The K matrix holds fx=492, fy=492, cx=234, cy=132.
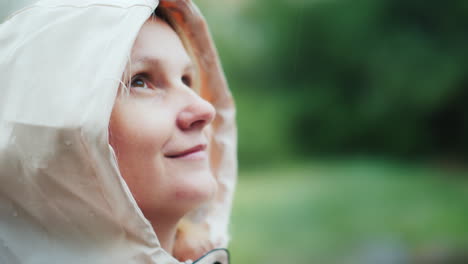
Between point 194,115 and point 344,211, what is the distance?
3026 mm

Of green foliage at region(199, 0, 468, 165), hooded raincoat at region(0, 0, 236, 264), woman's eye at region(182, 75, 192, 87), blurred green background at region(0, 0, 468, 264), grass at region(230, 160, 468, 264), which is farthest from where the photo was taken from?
green foliage at region(199, 0, 468, 165)

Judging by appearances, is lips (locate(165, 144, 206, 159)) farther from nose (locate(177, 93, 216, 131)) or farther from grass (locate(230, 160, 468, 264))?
grass (locate(230, 160, 468, 264))

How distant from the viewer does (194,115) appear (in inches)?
29.0

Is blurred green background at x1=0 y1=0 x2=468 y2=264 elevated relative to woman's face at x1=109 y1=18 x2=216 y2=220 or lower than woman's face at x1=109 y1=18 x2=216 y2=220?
lower

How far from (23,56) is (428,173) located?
405 centimetres

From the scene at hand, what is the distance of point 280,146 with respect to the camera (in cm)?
468

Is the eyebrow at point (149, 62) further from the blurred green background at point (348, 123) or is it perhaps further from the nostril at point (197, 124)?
the blurred green background at point (348, 123)

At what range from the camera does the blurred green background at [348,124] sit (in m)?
3.23

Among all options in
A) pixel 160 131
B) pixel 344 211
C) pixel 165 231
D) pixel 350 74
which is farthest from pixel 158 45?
pixel 350 74

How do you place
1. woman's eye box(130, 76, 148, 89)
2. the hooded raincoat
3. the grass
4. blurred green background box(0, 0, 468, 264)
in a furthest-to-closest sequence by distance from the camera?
blurred green background box(0, 0, 468, 264)
the grass
woman's eye box(130, 76, 148, 89)
the hooded raincoat

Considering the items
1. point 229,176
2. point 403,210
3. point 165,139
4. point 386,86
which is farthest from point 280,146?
point 165,139

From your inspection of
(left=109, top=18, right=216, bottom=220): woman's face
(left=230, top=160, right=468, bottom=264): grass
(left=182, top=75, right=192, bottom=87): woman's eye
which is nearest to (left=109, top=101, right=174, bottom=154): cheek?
(left=109, top=18, right=216, bottom=220): woman's face

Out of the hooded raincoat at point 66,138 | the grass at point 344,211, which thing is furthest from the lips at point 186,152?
the grass at point 344,211

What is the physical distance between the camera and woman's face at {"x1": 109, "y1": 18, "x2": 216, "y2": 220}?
2.27 ft
